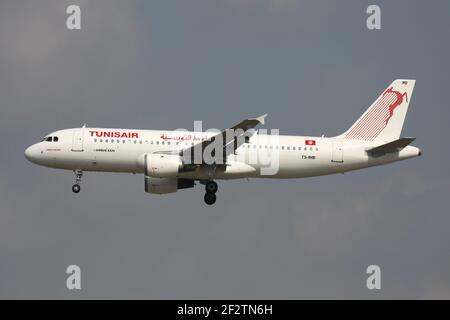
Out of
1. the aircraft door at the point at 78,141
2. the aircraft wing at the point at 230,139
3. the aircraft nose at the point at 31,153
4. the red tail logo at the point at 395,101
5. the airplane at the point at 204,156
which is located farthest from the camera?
the red tail logo at the point at 395,101

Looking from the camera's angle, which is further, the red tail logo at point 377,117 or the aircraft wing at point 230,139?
the red tail logo at point 377,117

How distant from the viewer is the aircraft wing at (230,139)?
236 ft

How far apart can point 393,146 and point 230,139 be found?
1072 centimetres

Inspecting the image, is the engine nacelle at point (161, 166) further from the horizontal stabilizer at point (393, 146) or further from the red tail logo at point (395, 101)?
the red tail logo at point (395, 101)

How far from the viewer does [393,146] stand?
7619 centimetres

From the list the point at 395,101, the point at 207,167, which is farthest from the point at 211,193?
the point at 395,101

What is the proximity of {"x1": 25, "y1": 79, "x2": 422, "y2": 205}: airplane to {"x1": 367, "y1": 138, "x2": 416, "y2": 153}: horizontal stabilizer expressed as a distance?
0.21 ft

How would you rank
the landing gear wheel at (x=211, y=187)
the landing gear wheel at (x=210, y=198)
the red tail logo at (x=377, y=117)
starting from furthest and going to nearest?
the red tail logo at (x=377, y=117) → the landing gear wheel at (x=211, y=187) → the landing gear wheel at (x=210, y=198)

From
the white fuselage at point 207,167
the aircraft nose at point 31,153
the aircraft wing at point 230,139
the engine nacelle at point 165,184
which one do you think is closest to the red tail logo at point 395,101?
the white fuselage at point 207,167

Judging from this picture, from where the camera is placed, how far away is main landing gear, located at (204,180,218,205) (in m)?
75.8

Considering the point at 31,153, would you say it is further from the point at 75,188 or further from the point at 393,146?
the point at 393,146

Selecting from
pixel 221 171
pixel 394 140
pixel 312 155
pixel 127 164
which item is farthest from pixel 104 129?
pixel 394 140

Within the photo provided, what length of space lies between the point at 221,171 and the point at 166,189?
4.00m

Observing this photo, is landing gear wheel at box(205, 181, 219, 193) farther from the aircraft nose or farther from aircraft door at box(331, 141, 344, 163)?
the aircraft nose
